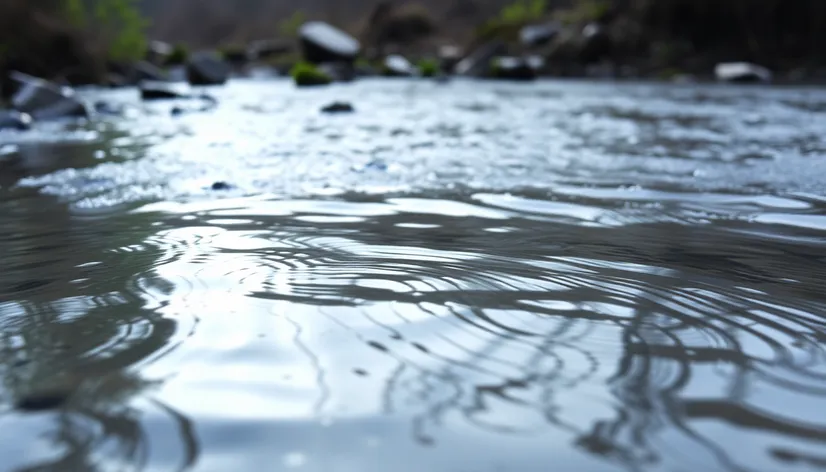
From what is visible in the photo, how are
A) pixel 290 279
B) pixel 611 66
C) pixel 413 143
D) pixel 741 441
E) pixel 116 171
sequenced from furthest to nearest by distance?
pixel 611 66 → pixel 413 143 → pixel 116 171 → pixel 290 279 → pixel 741 441

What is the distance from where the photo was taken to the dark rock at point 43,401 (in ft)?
2.92

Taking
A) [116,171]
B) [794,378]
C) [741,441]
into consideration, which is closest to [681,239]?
[794,378]

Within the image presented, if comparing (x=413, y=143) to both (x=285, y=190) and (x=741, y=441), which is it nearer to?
(x=285, y=190)

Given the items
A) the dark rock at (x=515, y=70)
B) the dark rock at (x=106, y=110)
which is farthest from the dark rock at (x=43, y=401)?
the dark rock at (x=515, y=70)

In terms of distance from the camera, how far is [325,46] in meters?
17.1

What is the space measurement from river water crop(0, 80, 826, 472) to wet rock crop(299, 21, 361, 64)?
48.2 ft

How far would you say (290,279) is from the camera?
1.42 m

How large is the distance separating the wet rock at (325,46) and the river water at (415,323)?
14.7 metres

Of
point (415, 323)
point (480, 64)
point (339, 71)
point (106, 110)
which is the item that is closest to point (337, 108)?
point (106, 110)

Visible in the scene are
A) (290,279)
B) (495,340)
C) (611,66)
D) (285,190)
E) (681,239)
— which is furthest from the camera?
(611,66)

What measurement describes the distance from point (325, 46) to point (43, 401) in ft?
55.5

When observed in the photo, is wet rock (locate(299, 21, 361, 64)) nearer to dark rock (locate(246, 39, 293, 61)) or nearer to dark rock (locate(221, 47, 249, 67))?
dark rock (locate(221, 47, 249, 67))

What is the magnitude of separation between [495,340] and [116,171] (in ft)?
8.70

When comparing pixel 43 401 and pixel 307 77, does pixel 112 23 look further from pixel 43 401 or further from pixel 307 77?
pixel 43 401
